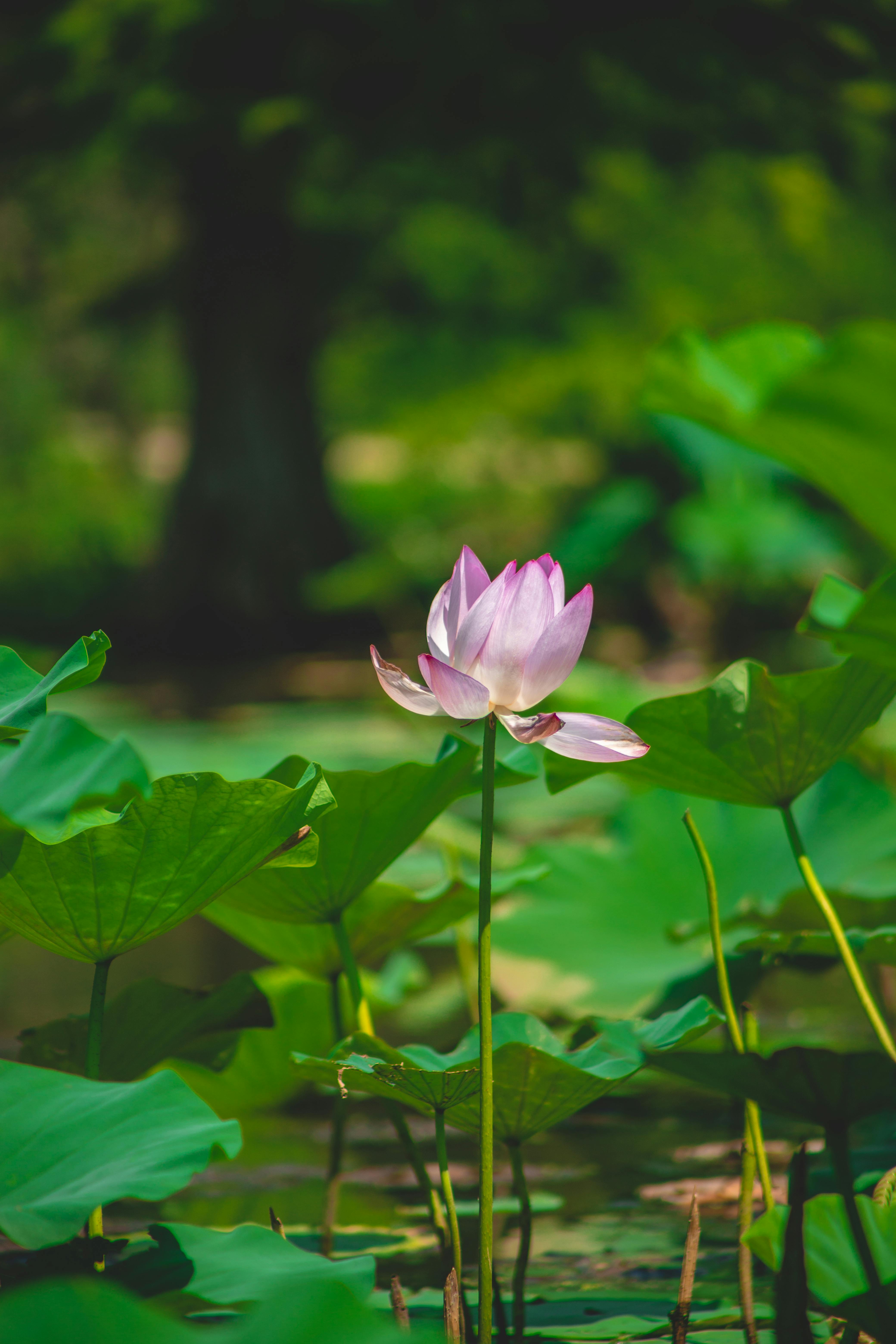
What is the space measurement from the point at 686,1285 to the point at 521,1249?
4.1 inches

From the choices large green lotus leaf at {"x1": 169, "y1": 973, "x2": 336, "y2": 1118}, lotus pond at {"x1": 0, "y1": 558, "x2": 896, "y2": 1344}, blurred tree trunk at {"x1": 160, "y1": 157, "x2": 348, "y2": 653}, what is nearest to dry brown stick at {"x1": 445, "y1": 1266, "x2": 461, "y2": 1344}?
lotus pond at {"x1": 0, "y1": 558, "x2": 896, "y2": 1344}

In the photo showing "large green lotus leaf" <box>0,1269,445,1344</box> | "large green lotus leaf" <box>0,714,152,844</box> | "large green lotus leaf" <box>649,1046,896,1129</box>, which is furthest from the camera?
"large green lotus leaf" <box>649,1046,896,1129</box>

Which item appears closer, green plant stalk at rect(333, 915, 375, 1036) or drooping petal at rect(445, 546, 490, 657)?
drooping petal at rect(445, 546, 490, 657)

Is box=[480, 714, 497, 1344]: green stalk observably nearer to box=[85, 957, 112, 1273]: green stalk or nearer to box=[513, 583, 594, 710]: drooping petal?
box=[513, 583, 594, 710]: drooping petal

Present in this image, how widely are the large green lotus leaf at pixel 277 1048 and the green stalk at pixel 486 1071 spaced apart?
0.33 m

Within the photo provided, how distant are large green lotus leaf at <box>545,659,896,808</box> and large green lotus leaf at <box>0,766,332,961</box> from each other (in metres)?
0.14

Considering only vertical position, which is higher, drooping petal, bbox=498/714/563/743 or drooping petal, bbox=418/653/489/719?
drooping petal, bbox=418/653/489/719

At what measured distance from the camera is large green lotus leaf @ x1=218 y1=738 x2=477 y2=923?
0.53 meters

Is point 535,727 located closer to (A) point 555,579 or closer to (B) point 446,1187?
(A) point 555,579

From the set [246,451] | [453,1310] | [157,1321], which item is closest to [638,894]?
[453,1310]

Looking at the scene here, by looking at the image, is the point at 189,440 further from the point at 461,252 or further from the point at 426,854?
the point at 426,854

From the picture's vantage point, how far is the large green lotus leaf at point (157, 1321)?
254mm

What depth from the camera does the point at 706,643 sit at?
474cm

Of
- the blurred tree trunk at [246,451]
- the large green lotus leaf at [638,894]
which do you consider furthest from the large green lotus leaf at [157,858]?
the blurred tree trunk at [246,451]
